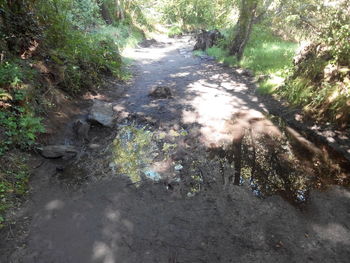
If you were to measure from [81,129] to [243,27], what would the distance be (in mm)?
10143

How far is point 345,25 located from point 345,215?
16.8ft

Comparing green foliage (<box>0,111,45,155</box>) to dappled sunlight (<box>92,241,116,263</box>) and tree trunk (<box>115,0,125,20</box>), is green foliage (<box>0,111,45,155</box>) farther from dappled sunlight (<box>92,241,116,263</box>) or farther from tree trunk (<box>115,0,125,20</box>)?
tree trunk (<box>115,0,125,20</box>)

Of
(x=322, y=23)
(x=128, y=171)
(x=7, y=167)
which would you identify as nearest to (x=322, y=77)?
(x=322, y=23)

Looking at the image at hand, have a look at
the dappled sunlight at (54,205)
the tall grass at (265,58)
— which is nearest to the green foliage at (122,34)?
the tall grass at (265,58)

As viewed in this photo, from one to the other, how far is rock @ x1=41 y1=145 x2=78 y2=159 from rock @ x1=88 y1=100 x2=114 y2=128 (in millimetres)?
1151

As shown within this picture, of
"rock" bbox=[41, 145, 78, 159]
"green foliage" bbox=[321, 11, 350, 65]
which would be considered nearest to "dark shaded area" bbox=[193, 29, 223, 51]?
"green foliage" bbox=[321, 11, 350, 65]

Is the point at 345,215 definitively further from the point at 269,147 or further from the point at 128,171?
the point at 128,171

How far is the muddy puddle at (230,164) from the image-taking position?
443 cm

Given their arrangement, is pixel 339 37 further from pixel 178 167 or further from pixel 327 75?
pixel 178 167

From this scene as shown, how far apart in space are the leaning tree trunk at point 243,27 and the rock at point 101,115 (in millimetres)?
8043

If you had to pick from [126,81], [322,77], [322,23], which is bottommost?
[126,81]

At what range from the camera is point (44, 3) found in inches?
294

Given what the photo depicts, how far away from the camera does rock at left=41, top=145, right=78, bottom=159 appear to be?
15.7 feet

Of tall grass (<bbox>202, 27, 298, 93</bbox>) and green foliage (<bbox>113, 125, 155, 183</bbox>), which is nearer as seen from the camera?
green foliage (<bbox>113, 125, 155, 183</bbox>)
